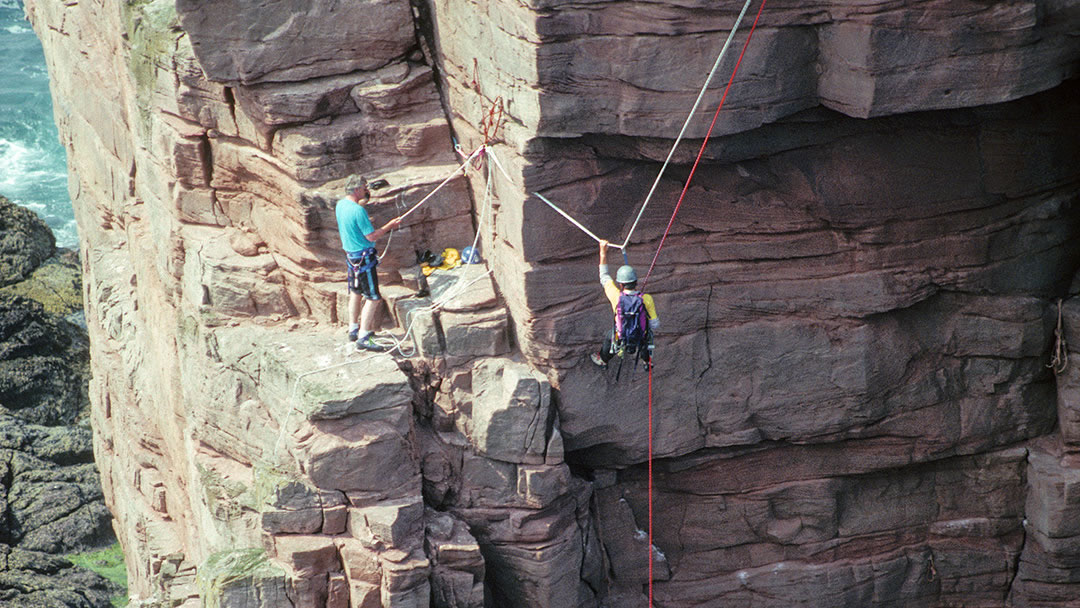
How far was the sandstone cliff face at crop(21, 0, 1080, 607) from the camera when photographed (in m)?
15.0

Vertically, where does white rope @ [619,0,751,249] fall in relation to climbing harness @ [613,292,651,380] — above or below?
above

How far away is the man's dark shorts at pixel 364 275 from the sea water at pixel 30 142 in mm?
25814

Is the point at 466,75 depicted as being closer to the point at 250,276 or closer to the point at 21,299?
the point at 250,276

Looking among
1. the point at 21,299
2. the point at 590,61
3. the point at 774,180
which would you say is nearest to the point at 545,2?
the point at 590,61

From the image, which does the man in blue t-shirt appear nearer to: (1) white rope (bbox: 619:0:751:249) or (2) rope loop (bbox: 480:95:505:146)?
(2) rope loop (bbox: 480:95:505:146)

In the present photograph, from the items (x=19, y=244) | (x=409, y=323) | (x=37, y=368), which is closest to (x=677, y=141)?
(x=409, y=323)

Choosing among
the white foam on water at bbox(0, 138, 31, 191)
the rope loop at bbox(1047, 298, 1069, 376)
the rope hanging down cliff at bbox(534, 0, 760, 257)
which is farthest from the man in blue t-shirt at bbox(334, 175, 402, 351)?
the white foam on water at bbox(0, 138, 31, 191)

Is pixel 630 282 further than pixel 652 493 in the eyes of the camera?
No

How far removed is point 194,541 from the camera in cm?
1927

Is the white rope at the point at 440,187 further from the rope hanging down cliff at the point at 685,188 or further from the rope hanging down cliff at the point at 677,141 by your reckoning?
the rope hanging down cliff at the point at 685,188

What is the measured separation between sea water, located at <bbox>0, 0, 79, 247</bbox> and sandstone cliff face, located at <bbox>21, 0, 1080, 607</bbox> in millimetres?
24478

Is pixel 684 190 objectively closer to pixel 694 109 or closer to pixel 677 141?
pixel 677 141

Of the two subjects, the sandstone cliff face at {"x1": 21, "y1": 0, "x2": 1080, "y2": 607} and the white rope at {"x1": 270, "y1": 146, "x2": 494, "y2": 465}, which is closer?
the sandstone cliff face at {"x1": 21, "y1": 0, "x2": 1080, "y2": 607}

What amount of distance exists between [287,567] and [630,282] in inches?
207
